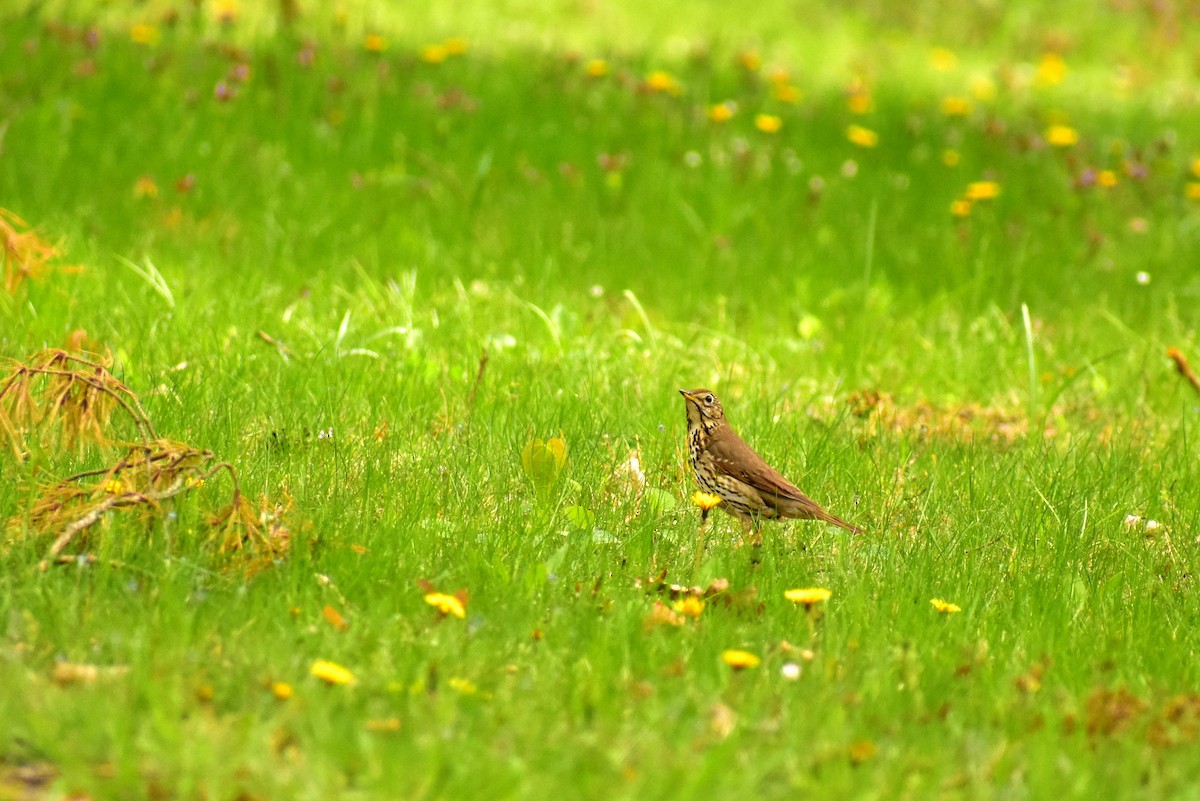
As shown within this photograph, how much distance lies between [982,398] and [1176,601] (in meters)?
1.95

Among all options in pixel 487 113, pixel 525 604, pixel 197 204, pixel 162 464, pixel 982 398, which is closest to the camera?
pixel 525 604

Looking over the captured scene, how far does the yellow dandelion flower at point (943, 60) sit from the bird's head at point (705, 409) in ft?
29.7

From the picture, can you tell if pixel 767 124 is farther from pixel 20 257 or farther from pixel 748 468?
pixel 748 468

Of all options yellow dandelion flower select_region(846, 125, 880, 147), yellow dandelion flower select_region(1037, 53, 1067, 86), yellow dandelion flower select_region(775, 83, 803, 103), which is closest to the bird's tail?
yellow dandelion flower select_region(846, 125, 880, 147)

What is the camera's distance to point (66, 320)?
17.2 feet

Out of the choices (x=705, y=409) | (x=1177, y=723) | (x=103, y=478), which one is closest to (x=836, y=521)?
(x=705, y=409)

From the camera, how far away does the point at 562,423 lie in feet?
15.5

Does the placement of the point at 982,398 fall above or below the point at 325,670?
below

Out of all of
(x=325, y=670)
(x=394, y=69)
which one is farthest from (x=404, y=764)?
(x=394, y=69)

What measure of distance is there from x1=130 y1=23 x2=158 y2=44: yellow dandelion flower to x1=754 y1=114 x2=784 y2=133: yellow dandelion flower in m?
3.63

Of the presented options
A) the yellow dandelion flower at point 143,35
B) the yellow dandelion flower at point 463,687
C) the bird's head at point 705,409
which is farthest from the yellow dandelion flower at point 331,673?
the yellow dandelion flower at point 143,35

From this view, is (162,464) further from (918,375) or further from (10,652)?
(918,375)

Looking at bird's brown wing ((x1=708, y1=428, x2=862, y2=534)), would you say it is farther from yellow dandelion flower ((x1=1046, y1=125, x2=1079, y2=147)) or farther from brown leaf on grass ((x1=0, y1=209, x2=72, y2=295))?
yellow dandelion flower ((x1=1046, y1=125, x2=1079, y2=147))

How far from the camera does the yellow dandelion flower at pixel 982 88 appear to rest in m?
10.9
